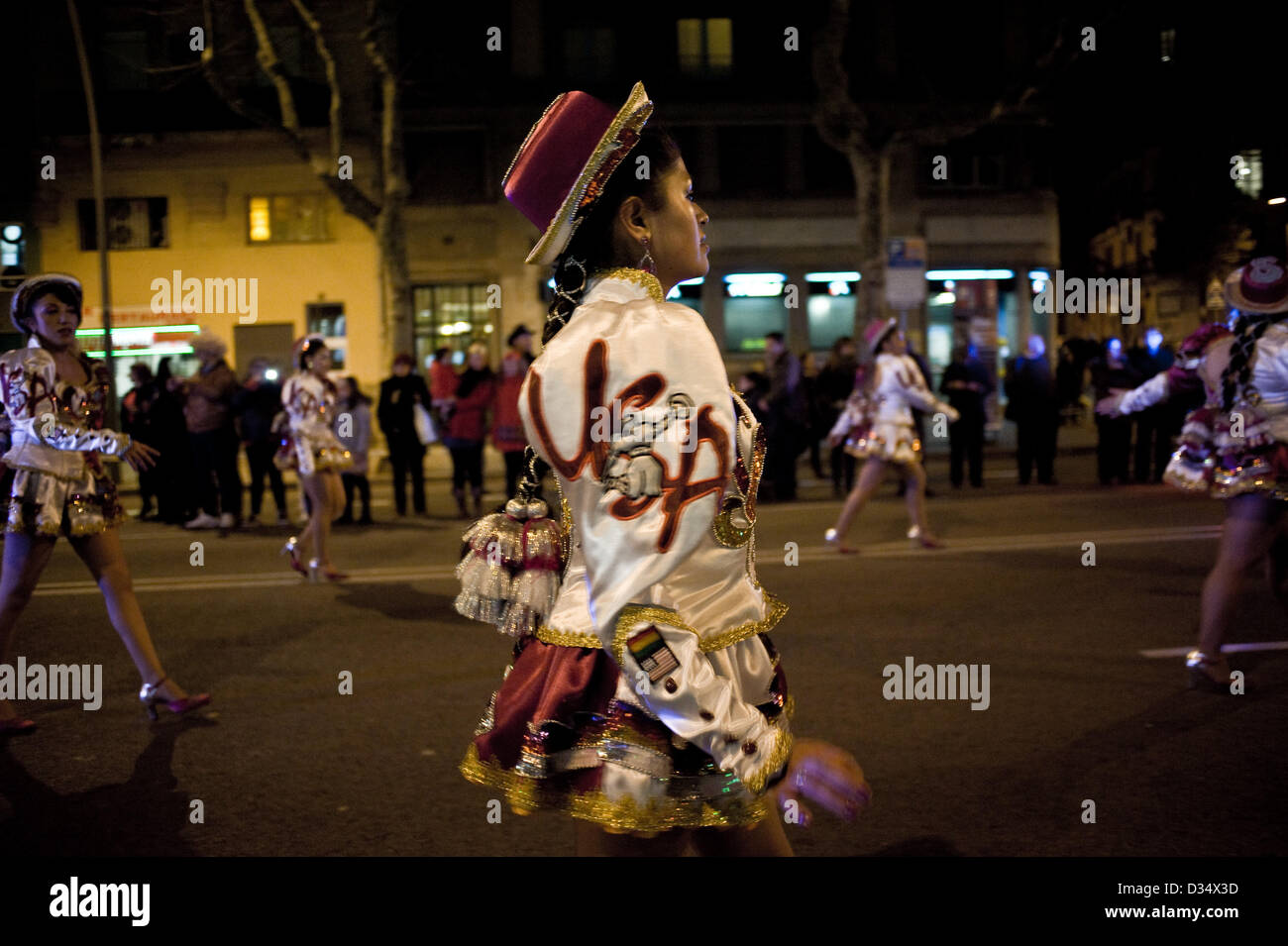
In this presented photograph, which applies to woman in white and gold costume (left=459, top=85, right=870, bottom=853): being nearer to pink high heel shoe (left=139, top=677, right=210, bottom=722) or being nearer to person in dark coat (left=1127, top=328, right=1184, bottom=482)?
pink high heel shoe (left=139, top=677, right=210, bottom=722)

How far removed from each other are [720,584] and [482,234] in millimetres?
29079

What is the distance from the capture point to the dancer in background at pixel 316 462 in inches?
382

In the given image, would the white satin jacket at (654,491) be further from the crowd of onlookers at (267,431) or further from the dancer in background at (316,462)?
the crowd of onlookers at (267,431)

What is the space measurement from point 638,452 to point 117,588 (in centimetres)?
460

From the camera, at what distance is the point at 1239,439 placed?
18.9 feet

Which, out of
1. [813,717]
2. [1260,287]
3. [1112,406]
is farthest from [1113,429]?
[813,717]

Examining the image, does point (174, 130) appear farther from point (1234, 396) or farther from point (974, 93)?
point (1234, 396)

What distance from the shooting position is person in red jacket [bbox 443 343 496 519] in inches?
596

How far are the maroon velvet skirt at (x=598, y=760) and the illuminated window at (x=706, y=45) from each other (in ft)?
104

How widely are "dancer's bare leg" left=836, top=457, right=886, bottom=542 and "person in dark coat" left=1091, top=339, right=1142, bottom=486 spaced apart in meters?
6.69

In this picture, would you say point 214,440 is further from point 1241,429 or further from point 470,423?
point 1241,429
